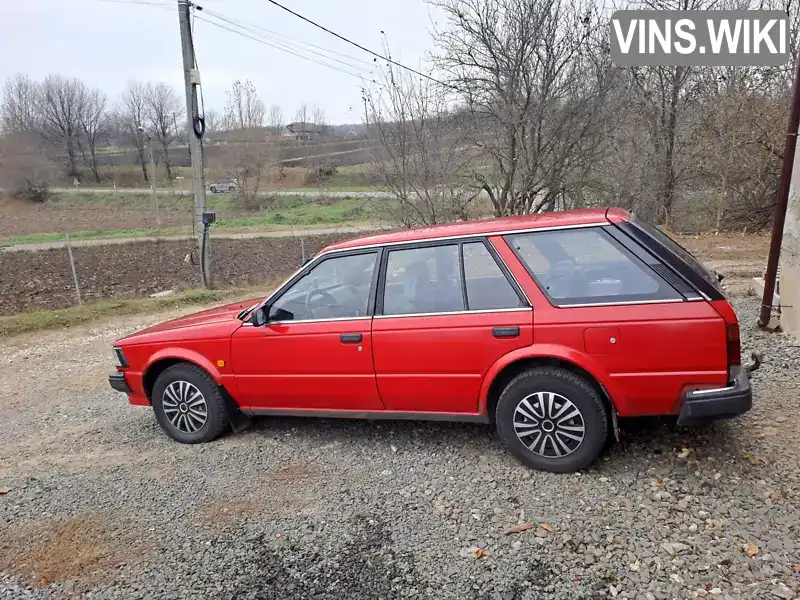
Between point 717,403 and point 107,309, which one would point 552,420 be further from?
point 107,309

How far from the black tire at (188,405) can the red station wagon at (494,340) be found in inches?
0.5

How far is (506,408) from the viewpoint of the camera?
3.58 metres

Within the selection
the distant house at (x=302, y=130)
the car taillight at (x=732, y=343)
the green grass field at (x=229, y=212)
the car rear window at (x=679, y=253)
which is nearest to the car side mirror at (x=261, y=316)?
the car rear window at (x=679, y=253)

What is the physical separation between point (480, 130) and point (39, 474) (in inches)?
383

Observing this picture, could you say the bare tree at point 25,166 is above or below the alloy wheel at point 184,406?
above

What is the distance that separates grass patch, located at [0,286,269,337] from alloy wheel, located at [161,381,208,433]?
6187 millimetres

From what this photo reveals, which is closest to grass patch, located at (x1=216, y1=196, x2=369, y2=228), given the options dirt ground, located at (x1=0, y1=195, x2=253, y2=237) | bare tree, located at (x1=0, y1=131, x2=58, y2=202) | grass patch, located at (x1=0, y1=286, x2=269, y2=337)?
dirt ground, located at (x1=0, y1=195, x2=253, y2=237)

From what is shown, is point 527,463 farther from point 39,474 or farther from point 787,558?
point 39,474

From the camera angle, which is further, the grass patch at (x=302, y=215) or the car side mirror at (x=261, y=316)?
the grass patch at (x=302, y=215)

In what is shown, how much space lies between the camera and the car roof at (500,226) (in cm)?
362

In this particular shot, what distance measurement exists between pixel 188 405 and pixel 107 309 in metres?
6.96

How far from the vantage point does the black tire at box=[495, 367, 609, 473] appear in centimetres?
342

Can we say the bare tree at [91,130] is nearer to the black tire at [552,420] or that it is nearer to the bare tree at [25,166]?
the bare tree at [25,166]

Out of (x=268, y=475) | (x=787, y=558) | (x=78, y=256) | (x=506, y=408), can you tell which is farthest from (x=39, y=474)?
(x=78, y=256)
